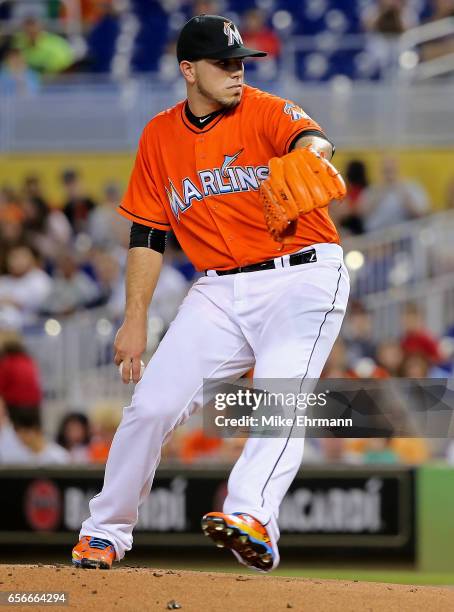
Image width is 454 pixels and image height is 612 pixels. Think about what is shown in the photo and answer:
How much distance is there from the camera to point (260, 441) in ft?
17.0

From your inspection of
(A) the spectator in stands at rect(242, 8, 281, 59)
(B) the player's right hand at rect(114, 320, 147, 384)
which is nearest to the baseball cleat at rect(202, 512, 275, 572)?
(B) the player's right hand at rect(114, 320, 147, 384)

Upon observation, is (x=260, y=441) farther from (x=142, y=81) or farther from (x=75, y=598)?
(x=142, y=81)

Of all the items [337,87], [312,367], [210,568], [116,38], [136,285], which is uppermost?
[116,38]

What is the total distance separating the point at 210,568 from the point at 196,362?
5.00 meters

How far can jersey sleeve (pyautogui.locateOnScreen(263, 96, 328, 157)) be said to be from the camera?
17.0 ft

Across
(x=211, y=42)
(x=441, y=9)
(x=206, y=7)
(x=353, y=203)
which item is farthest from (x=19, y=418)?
(x=441, y=9)

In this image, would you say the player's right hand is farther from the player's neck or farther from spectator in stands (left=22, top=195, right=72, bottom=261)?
spectator in stands (left=22, top=195, right=72, bottom=261)

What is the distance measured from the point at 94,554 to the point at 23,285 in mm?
7203

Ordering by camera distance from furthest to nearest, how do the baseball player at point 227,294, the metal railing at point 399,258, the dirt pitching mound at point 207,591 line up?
the metal railing at point 399,258 → the baseball player at point 227,294 → the dirt pitching mound at point 207,591

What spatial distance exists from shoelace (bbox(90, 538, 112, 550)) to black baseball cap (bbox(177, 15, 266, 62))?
211cm

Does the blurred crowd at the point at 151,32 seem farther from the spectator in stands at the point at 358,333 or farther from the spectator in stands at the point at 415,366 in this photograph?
the spectator in stands at the point at 415,366

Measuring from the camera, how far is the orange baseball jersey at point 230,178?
5334mm

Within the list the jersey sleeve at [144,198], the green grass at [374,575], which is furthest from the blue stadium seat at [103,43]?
the jersey sleeve at [144,198]

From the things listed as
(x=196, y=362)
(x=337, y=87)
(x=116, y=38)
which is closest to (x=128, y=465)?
(x=196, y=362)
